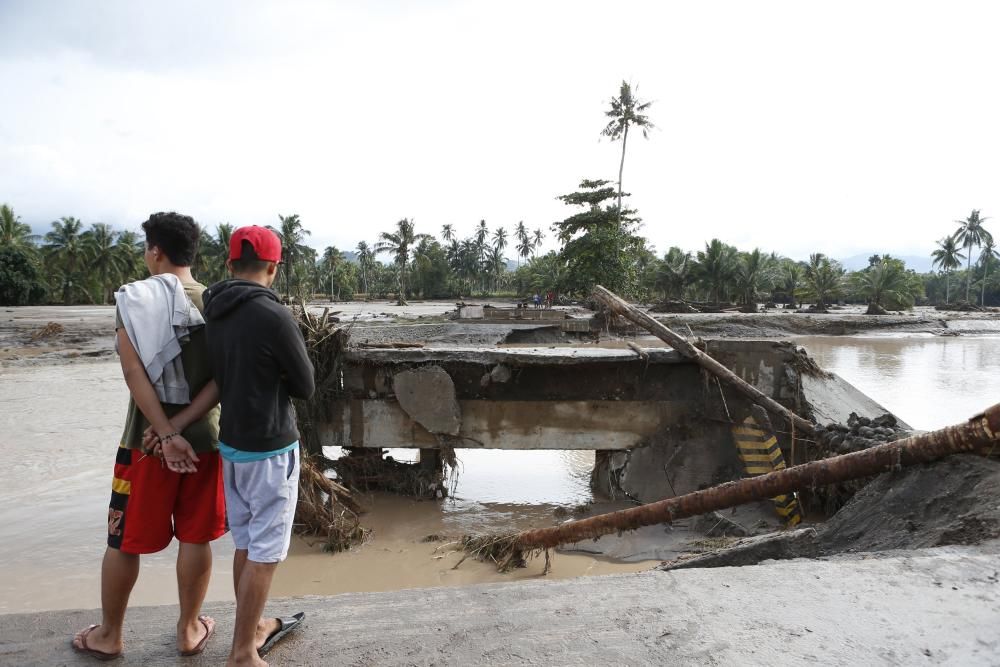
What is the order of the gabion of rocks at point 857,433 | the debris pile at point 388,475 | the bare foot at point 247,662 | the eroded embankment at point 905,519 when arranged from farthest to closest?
Answer: 1. the debris pile at point 388,475
2. the gabion of rocks at point 857,433
3. the eroded embankment at point 905,519
4. the bare foot at point 247,662

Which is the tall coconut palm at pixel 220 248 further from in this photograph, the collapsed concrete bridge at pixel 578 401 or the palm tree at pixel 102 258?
the collapsed concrete bridge at pixel 578 401

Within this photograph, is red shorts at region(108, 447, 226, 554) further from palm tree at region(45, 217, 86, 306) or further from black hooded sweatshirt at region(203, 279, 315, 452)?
palm tree at region(45, 217, 86, 306)

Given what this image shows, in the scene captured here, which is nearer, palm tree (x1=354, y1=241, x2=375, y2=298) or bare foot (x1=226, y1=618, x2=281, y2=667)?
bare foot (x1=226, y1=618, x2=281, y2=667)

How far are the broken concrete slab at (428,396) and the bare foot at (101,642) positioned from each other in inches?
177

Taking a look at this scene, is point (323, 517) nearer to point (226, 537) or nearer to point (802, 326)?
point (226, 537)

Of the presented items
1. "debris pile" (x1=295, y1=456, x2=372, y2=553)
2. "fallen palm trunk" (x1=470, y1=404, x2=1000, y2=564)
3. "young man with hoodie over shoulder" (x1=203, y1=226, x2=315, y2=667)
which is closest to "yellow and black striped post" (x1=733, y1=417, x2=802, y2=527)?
"fallen palm trunk" (x1=470, y1=404, x2=1000, y2=564)

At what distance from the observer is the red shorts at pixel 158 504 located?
2.19 metres

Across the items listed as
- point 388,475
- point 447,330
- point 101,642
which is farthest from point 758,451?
point 447,330

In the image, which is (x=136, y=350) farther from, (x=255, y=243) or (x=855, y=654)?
(x=855, y=654)

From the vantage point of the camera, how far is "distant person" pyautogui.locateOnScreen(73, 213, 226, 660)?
2158 millimetres

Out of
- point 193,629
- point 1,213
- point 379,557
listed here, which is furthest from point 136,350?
point 1,213

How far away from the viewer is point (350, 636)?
2.30 metres

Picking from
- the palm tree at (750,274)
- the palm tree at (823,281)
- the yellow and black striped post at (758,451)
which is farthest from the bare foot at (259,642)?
the palm tree at (823,281)

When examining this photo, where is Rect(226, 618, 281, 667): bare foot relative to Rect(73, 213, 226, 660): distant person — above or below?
below
